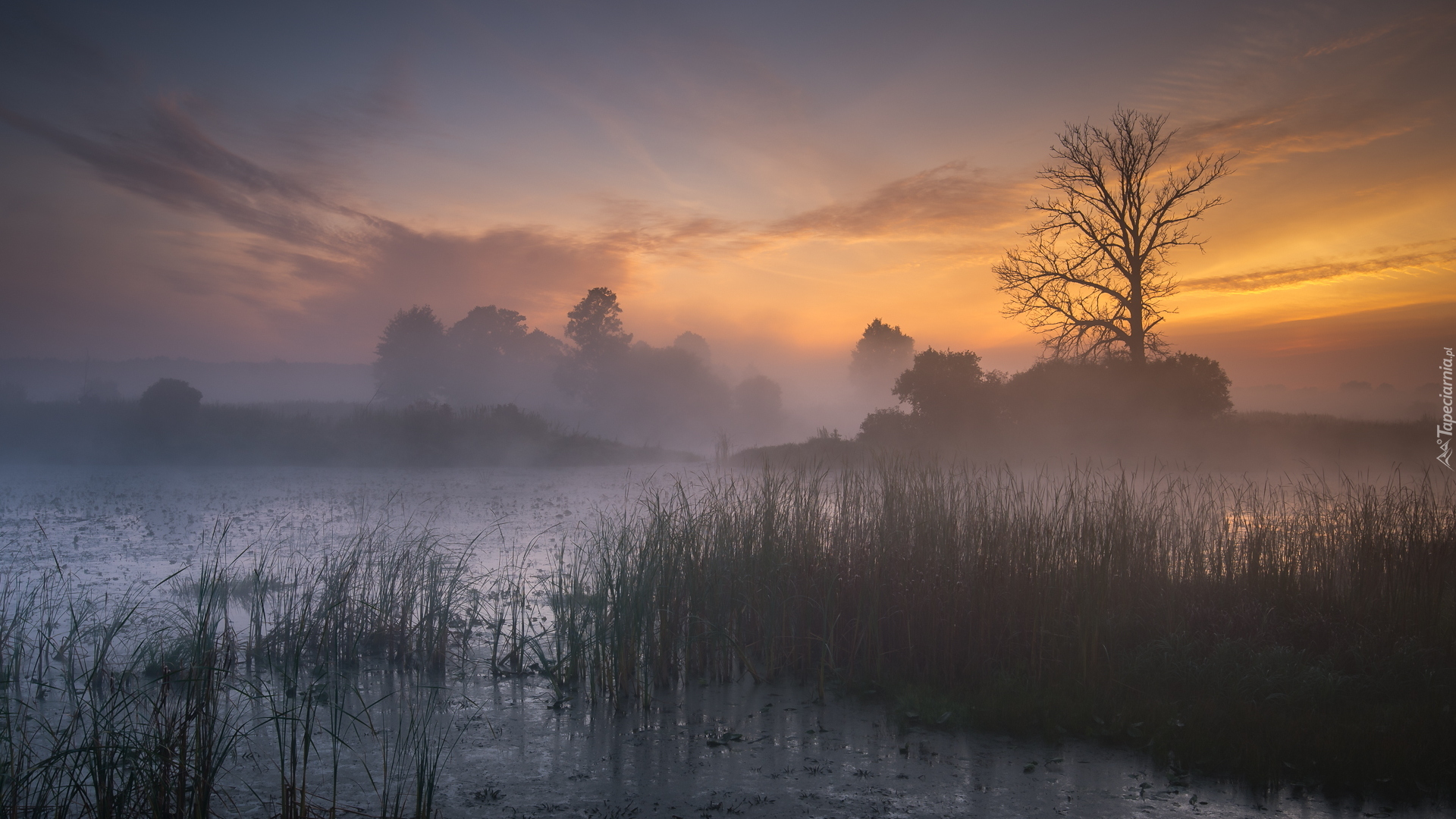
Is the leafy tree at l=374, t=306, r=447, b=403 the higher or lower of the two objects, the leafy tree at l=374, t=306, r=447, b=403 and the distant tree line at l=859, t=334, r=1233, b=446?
the higher

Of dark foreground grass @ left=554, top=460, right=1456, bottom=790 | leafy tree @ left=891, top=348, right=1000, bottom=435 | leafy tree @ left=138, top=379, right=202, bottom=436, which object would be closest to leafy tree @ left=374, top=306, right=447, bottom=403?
leafy tree @ left=138, top=379, right=202, bottom=436

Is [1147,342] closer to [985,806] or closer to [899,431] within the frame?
[899,431]

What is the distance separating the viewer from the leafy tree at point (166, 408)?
927 inches

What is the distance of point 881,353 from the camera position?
112 ft

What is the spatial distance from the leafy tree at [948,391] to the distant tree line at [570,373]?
16.3m

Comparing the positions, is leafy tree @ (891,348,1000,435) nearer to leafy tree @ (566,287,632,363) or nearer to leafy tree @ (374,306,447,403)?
leafy tree @ (566,287,632,363)

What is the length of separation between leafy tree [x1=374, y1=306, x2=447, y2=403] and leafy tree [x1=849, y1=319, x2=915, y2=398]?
24.2 meters

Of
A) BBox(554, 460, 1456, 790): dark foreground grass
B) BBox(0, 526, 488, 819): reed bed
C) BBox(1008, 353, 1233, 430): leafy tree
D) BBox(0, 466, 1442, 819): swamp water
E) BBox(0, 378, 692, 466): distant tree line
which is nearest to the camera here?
BBox(0, 526, 488, 819): reed bed

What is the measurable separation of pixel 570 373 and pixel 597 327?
2998 millimetres

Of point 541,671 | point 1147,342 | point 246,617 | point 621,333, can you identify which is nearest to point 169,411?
point 621,333

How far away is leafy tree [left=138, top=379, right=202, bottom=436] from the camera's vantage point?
23.5 meters

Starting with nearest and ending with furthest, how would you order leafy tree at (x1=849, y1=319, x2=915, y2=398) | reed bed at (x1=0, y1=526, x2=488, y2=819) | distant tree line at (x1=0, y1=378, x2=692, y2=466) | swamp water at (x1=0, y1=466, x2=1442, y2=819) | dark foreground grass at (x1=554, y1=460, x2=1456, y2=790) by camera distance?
reed bed at (x1=0, y1=526, x2=488, y2=819) < swamp water at (x1=0, y1=466, x2=1442, y2=819) < dark foreground grass at (x1=554, y1=460, x2=1456, y2=790) < distant tree line at (x1=0, y1=378, x2=692, y2=466) < leafy tree at (x1=849, y1=319, x2=915, y2=398)

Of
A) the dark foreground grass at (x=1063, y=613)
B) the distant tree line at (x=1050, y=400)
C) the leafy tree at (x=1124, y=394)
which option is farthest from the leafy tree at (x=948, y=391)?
the dark foreground grass at (x=1063, y=613)

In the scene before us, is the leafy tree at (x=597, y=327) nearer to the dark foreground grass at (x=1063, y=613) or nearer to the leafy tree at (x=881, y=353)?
the leafy tree at (x=881, y=353)
